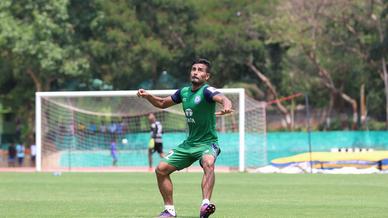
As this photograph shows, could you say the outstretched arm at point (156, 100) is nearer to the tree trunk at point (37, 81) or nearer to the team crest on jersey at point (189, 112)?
the team crest on jersey at point (189, 112)

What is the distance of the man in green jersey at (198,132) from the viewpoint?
1309 cm

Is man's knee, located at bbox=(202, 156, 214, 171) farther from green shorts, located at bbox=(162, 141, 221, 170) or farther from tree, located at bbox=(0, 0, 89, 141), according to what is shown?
tree, located at bbox=(0, 0, 89, 141)

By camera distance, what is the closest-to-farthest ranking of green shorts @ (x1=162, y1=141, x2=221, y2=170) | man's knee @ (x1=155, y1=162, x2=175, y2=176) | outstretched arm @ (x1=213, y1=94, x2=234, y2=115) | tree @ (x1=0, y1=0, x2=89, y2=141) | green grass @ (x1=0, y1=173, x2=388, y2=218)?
outstretched arm @ (x1=213, y1=94, x2=234, y2=115) < green shorts @ (x1=162, y1=141, x2=221, y2=170) < man's knee @ (x1=155, y1=162, x2=175, y2=176) < green grass @ (x1=0, y1=173, x2=388, y2=218) < tree @ (x1=0, y1=0, x2=89, y2=141)

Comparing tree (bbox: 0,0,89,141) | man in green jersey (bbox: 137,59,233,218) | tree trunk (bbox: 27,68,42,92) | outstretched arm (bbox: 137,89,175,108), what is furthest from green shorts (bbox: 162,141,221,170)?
tree trunk (bbox: 27,68,42,92)

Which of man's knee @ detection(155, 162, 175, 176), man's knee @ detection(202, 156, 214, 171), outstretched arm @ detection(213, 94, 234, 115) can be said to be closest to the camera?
outstretched arm @ detection(213, 94, 234, 115)

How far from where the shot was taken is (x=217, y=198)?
18.5 meters

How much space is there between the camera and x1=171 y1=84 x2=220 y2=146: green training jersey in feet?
43.2

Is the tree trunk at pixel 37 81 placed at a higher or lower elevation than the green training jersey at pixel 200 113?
higher

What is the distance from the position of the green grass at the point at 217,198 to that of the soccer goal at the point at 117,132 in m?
11.7

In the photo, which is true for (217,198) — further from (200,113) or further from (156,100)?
(200,113)

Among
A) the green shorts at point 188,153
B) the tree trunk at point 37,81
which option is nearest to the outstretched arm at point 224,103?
the green shorts at point 188,153

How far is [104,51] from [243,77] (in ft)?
39.2

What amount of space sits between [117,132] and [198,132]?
28.3 m

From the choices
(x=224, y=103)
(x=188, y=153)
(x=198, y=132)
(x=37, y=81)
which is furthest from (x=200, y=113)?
(x=37, y=81)
